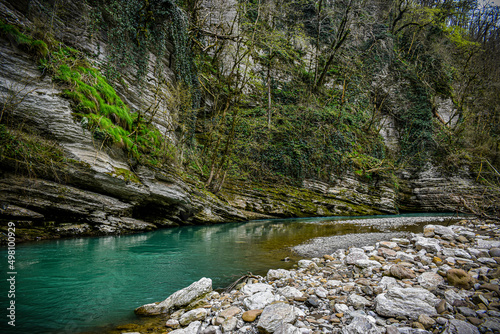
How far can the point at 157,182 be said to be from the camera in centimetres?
910

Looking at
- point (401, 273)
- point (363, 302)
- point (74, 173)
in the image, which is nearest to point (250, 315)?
point (363, 302)

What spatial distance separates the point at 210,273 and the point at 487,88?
101 feet

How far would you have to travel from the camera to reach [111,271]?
427cm

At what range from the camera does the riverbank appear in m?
2.08

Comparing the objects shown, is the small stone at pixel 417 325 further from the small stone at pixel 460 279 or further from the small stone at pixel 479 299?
the small stone at pixel 460 279

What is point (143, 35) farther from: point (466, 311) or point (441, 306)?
point (466, 311)

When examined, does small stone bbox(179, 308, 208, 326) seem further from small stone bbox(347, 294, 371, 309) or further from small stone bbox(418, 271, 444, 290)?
small stone bbox(418, 271, 444, 290)

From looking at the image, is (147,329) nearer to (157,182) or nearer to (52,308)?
(52,308)

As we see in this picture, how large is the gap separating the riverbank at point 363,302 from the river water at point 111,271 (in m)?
0.61

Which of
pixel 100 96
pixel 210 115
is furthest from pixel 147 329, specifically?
pixel 210 115

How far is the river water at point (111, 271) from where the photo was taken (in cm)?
279

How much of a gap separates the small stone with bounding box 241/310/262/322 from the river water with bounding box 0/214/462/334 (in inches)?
54.2

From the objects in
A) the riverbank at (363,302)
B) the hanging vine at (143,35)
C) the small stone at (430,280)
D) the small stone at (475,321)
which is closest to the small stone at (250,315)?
the riverbank at (363,302)

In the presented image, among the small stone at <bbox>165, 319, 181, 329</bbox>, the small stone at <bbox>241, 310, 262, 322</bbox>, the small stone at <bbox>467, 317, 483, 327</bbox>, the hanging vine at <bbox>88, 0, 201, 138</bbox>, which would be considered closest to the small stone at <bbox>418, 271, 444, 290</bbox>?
the small stone at <bbox>467, 317, 483, 327</bbox>
